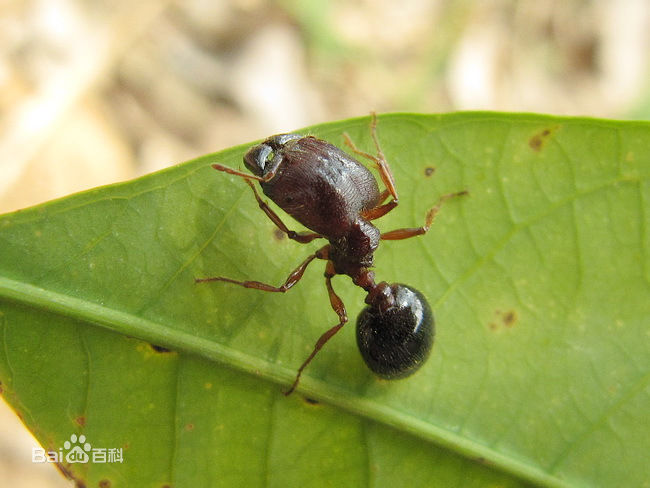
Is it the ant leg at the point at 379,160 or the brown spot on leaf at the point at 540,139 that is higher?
the ant leg at the point at 379,160

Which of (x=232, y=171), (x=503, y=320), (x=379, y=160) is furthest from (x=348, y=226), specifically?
(x=503, y=320)

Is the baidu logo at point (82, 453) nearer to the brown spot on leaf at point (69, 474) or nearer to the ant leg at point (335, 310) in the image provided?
the brown spot on leaf at point (69, 474)

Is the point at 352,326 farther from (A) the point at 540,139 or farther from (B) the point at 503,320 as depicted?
(A) the point at 540,139

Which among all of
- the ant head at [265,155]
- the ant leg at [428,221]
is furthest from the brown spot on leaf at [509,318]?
the ant head at [265,155]

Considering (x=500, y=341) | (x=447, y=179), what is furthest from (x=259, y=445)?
(x=447, y=179)

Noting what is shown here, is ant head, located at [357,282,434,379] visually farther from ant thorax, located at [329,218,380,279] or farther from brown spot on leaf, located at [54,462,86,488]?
brown spot on leaf, located at [54,462,86,488]

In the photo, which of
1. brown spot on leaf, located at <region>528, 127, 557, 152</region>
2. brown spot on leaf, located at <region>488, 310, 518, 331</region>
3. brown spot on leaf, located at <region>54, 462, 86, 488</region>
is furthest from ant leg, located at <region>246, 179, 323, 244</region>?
brown spot on leaf, located at <region>54, 462, 86, 488</region>
